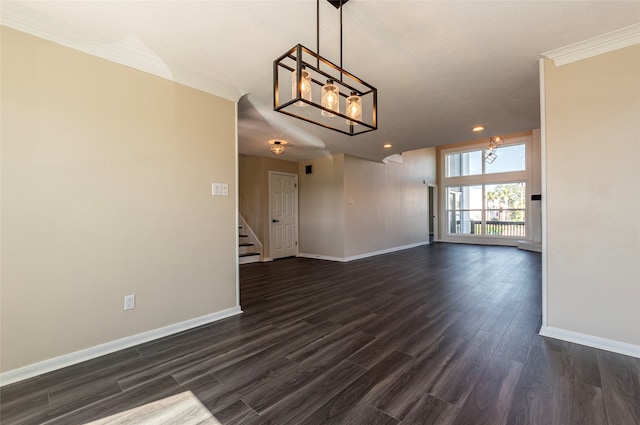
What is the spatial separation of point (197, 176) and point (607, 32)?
141 inches

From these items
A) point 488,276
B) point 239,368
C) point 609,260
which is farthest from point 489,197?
point 239,368

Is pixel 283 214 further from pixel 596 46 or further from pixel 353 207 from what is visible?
pixel 596 46

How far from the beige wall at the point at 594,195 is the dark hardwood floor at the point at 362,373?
34 cm

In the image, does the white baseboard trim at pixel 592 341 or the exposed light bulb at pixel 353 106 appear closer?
the exposed light bulb at pixel 353 106

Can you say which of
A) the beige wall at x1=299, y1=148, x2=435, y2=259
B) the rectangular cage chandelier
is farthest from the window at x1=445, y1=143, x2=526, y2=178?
the rectangular cage chandelier

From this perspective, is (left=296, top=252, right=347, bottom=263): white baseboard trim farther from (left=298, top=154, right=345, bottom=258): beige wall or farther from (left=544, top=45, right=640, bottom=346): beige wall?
(left=544, top=45, right=640, bottom=346): beige wall

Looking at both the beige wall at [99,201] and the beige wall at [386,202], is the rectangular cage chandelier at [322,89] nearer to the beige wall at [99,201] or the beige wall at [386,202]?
the beige wall at [99,201]

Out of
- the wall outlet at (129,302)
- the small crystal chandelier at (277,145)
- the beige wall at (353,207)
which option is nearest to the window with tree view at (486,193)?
the beige wall at (353,207)

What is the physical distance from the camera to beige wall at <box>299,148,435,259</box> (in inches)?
245

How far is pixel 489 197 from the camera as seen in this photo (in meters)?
8.76

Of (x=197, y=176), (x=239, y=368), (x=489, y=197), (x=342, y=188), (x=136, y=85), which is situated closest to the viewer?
(x=239, y=368)

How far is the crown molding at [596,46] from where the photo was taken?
2045mm

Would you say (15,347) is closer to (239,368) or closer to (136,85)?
(239,368)

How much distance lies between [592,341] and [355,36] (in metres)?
3.08
